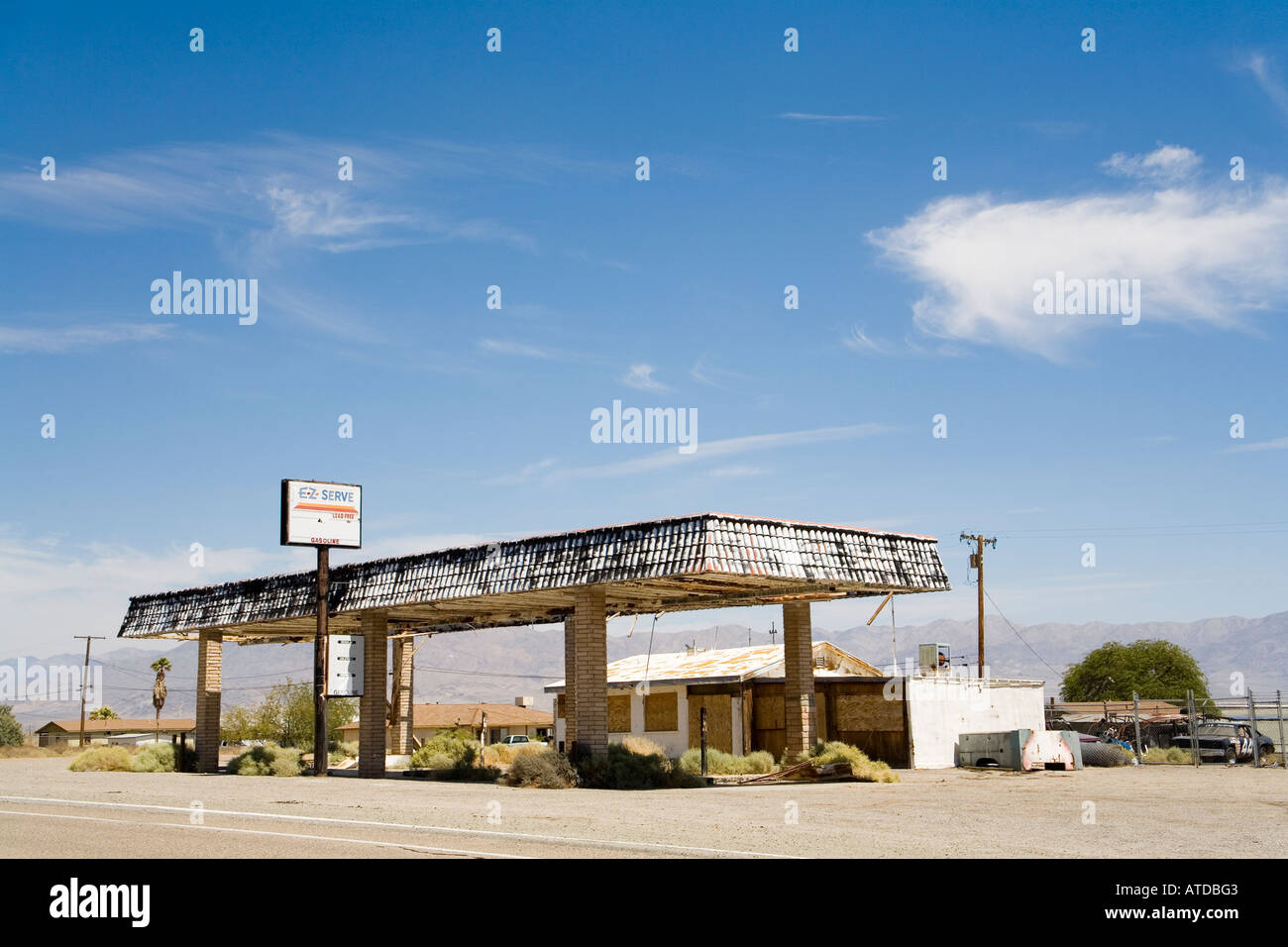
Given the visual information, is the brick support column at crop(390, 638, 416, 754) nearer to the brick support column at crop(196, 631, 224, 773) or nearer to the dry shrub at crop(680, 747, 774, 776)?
the brick support column at crop(196, 631, 224, 773)

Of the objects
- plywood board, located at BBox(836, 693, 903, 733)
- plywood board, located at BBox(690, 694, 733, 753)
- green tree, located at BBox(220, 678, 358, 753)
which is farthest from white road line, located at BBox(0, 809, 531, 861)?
green tree, located at BBox(220, 678, 358, 753)

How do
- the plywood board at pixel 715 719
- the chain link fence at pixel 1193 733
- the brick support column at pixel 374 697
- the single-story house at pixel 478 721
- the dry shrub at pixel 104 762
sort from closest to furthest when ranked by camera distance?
the brick support column at pixel 374 697 < the chain link fence at pixel 1193 733 < the dry shrub at pixel 104 762 < the plywood board at pixel 715 719 < the single-story house at pixel 478 721

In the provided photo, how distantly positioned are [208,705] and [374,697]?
8.87 m

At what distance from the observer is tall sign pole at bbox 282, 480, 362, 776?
114 feet

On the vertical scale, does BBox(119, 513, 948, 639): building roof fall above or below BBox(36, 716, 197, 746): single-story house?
above

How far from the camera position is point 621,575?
27.5 meters

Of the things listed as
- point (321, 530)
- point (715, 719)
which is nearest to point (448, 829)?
point (321, 530)

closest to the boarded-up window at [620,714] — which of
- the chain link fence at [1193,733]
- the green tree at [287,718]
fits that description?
the chain link fence at [1193,733]

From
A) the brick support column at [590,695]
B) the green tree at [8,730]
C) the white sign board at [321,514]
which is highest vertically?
the white sign board at [321,514]

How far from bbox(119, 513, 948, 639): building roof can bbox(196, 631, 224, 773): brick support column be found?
100 inches

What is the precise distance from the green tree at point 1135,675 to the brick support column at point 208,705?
8094 cm

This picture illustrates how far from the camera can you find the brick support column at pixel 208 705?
137 feet

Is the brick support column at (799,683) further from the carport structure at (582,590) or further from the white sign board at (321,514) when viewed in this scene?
the white sign board at (321,514)

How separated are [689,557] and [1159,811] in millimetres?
10029
